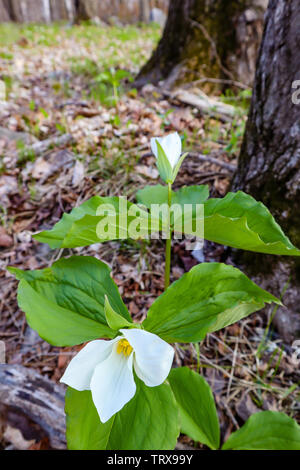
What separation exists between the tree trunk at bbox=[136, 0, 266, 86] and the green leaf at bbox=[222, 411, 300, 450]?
2595mm

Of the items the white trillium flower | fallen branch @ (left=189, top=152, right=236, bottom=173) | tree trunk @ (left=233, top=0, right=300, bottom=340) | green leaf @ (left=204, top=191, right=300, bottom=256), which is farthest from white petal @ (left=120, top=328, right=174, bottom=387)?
fallen branch @ (left=189, top=152, right=236, bottom=173)

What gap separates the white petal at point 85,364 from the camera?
2.17 ft

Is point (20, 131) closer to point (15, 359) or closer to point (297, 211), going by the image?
point (15, 359)

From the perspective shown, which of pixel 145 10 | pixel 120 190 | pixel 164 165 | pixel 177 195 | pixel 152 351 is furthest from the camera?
pixel 145 10

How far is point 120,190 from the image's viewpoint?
1845 millimetres

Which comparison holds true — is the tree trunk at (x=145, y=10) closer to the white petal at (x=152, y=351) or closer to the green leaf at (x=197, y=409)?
the green leaf at (x=197, y=409)

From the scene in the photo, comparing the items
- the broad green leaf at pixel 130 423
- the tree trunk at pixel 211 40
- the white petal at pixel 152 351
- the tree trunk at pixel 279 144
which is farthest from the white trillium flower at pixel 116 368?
the tree trunk at pixel 211 40

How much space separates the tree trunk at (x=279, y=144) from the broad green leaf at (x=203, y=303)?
568 mm

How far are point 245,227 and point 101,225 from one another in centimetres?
36

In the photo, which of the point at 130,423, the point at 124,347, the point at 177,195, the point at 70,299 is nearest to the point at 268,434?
the point at 130,423

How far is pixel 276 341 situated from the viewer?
52.5 inches

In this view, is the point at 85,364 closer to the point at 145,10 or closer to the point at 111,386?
the point at 111,386

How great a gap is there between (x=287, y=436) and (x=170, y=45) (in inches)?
116

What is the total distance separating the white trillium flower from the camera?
24.0 inches
